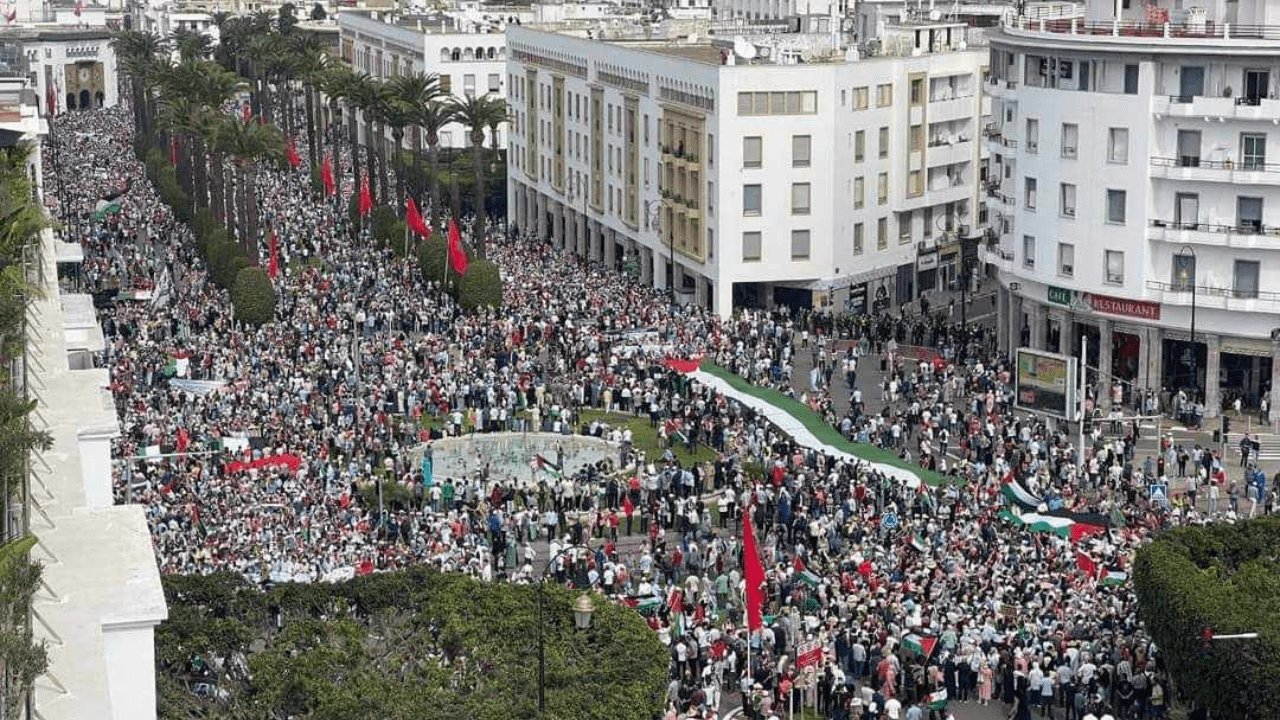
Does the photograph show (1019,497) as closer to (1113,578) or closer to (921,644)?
(1113,578)

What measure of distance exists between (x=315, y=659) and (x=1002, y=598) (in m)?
15.9

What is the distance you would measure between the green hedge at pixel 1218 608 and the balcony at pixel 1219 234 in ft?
89.8

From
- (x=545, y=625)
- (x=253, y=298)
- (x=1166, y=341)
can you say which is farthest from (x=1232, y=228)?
(x=545, y=625)

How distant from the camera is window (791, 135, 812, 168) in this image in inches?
3708

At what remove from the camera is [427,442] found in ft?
221

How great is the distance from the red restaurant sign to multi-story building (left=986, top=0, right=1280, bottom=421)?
7cm

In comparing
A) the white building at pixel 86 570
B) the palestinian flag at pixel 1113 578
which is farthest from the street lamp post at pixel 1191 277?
the white building at pixel 86 570

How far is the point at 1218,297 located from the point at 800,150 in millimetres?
24409

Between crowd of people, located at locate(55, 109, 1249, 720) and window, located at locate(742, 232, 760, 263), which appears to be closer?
crowd of people, located at locate(55, 109, 1249, 720)

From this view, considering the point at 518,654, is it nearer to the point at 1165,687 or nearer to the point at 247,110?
the point at 1165,687

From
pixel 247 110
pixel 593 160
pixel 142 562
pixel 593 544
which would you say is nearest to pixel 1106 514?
pixel 593 544

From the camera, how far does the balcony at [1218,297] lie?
242 feet


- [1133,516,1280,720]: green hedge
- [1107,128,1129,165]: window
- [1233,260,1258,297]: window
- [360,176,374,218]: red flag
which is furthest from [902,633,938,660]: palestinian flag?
[360,176,374,218]: red flag

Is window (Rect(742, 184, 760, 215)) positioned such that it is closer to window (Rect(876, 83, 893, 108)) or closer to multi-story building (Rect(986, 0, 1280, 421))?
window (Rect(876, 83, 893, 108))
